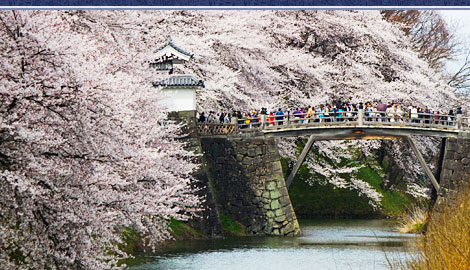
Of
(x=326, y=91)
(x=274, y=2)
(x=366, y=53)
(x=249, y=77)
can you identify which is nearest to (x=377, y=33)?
(x=366, y=53)

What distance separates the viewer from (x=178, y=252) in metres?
19.6

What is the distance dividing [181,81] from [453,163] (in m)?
10.7

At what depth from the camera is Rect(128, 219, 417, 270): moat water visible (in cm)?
1770

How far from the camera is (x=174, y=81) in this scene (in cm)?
2248

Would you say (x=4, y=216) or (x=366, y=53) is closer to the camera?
(x=4, y=216)

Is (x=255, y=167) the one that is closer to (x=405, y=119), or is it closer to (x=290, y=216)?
(x=290, y=216)

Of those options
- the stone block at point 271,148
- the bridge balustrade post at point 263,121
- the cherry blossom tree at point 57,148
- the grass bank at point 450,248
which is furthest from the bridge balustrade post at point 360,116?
the cherry blossom tree at point 57,148

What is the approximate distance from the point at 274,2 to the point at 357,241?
1444 centimetres

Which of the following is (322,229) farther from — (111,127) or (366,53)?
(111,127)

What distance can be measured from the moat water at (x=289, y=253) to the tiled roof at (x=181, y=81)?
464 cm

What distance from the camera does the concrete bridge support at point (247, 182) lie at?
2547 centimetres

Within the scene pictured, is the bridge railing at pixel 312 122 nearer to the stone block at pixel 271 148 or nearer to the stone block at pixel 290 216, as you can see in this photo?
the stone block at pixel 271 148

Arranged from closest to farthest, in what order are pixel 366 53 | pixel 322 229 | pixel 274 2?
pixel 274 2, pixel 322 229, pixel 366 53

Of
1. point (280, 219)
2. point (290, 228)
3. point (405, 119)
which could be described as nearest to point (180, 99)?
point (280, 219)
